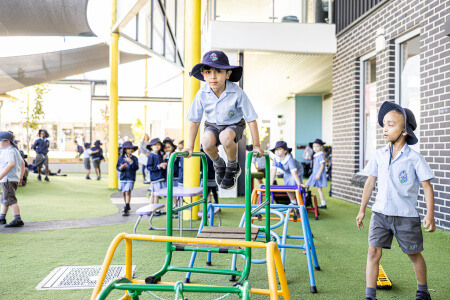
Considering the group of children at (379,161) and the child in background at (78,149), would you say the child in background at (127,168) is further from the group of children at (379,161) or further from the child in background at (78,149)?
the child in background at (78,149)

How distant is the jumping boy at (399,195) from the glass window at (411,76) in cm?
419

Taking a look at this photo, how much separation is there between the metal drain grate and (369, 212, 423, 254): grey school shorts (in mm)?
2402

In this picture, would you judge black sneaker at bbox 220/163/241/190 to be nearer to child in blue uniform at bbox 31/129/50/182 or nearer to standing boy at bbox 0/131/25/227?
standing boy at bbox 0/131/25/227

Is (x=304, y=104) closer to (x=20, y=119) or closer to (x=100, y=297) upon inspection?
(x=20, y=119)

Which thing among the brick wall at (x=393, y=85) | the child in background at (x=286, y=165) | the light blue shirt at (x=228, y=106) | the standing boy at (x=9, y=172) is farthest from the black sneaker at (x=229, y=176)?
the standing boy at (x=9, y=172)

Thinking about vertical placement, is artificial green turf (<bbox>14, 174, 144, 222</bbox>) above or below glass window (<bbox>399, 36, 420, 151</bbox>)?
below

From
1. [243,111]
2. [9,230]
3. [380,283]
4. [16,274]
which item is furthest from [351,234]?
[9,230]

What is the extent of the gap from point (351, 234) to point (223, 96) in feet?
12.5

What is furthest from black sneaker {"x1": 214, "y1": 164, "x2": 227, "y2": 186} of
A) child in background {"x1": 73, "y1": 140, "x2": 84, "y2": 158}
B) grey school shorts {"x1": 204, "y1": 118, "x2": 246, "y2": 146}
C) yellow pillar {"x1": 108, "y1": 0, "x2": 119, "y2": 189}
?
child in background {"x1": 73, "y1": 140, "x2": 84, "y2": 158}

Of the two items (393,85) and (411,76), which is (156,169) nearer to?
(393,85)

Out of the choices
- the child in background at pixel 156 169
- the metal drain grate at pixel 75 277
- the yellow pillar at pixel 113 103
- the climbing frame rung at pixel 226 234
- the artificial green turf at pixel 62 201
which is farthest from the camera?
the yellow pillar at pixel 113 103

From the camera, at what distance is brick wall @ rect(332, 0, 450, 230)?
236 inches

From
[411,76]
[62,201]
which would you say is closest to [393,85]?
[411,76]

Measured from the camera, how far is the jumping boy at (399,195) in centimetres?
304
